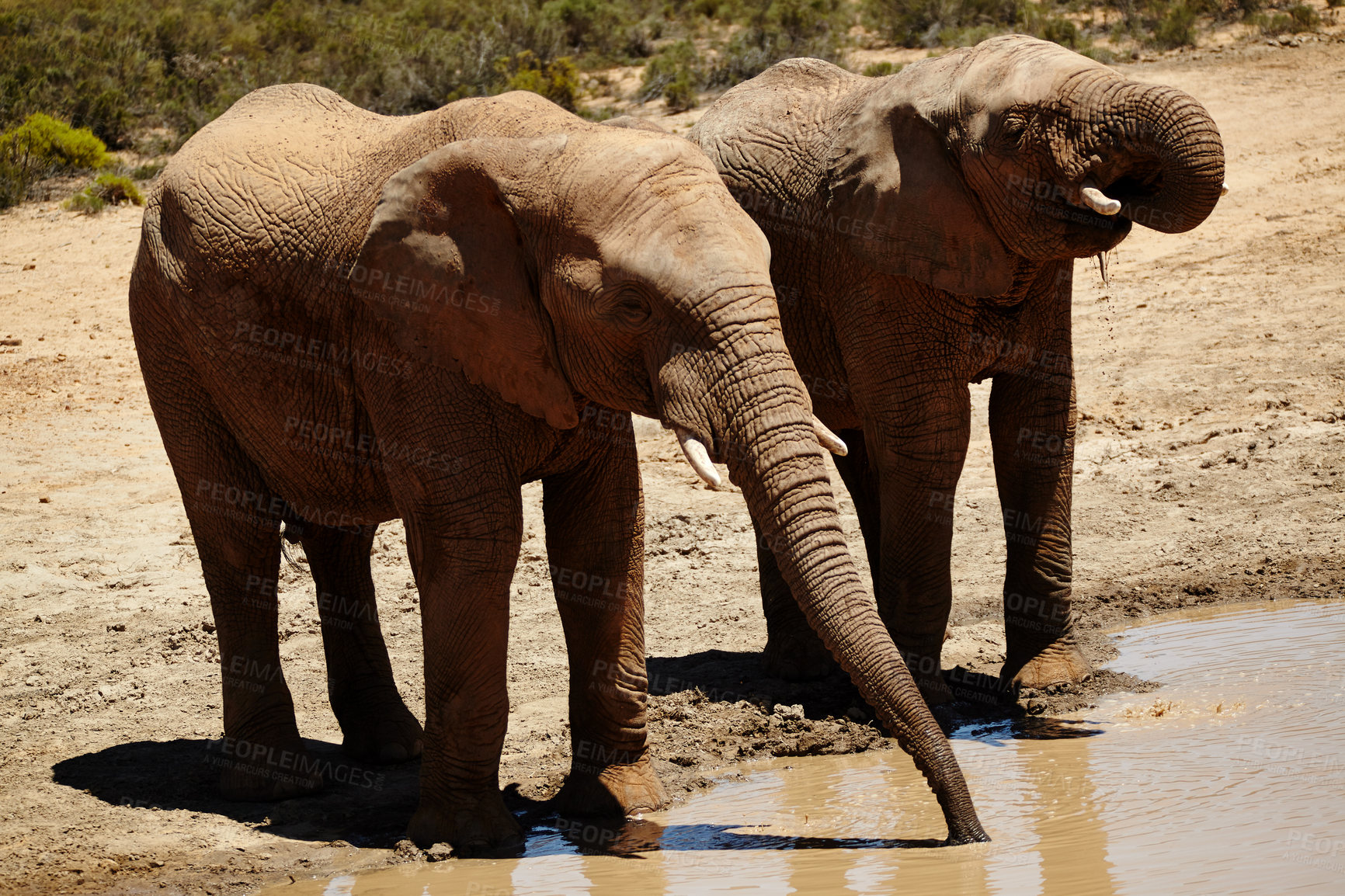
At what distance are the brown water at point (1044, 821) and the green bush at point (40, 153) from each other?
13.1 metres

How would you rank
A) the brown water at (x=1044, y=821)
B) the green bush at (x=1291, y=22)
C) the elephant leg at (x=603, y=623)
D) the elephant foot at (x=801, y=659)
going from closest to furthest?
the brown water at (x=1044, y=821), the elephant leg at (x=603, y=623), the elephant foot at (x=801, y=659), the green bush at (x=1291, y=22)

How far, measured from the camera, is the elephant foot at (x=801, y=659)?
7523 millimetres

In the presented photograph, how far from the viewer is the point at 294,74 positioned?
23844mm

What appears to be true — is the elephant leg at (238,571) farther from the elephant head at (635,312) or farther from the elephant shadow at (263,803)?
the elephant head at (635,312)

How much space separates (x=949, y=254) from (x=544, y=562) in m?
3.68

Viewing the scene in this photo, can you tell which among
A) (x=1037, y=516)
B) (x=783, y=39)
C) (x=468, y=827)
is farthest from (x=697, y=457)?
(x=783, y=39)

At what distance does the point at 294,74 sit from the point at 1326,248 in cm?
1623

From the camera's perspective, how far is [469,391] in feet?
16.7

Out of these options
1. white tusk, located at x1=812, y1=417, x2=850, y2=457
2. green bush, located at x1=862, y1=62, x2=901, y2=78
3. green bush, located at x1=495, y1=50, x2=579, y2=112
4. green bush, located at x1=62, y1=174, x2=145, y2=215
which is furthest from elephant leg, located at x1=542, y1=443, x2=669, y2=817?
green bush, located at x1=495, y1=50, x2=579, y2=112

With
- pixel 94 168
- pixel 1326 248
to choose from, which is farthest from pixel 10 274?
pixel 1326 248

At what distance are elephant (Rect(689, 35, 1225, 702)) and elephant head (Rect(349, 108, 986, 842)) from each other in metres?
2.05

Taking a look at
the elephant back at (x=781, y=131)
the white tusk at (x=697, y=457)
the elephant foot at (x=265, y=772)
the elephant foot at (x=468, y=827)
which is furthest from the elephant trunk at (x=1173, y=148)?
the elephant foot at (x=265, y=772)

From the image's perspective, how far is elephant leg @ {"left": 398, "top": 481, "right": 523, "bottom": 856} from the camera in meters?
5.11

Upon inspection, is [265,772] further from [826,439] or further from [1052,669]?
[1052,669]
